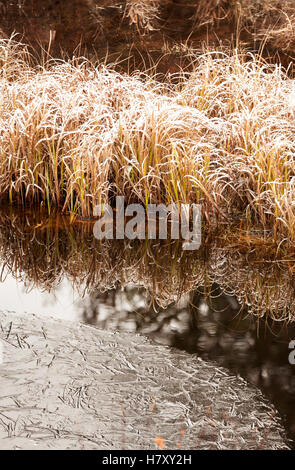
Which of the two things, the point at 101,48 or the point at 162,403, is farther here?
the point at 101,48

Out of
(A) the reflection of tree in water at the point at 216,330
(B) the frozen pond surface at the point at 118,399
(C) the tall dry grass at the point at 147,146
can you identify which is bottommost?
(B) the frozen pond surface at the point at 118,399

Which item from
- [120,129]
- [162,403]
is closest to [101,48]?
[120,129]

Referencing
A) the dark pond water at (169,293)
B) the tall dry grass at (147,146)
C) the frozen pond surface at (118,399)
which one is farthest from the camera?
the tall dry grass at (147,146)

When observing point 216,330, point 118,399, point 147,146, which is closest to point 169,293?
point 216,330

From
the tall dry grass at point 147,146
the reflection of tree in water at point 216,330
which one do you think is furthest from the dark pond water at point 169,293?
the tall dry grass at point 147,146

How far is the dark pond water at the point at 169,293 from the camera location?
2973mm

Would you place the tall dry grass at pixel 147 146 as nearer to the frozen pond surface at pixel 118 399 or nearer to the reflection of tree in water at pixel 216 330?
the reflection of tree in water at pixel 216 330

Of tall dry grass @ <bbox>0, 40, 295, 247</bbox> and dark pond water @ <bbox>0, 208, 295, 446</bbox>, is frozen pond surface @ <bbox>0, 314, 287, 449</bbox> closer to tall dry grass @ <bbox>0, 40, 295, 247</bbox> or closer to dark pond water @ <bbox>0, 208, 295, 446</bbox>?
dark pond water @ <bbox>0, 208, 295, 446</bbox>

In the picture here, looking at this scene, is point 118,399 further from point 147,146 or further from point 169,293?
point 147,146

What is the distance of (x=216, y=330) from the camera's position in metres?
3.23

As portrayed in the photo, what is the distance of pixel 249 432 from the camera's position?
7.59 ft

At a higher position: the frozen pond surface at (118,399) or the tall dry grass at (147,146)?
the tall dry grass at (147,146)
